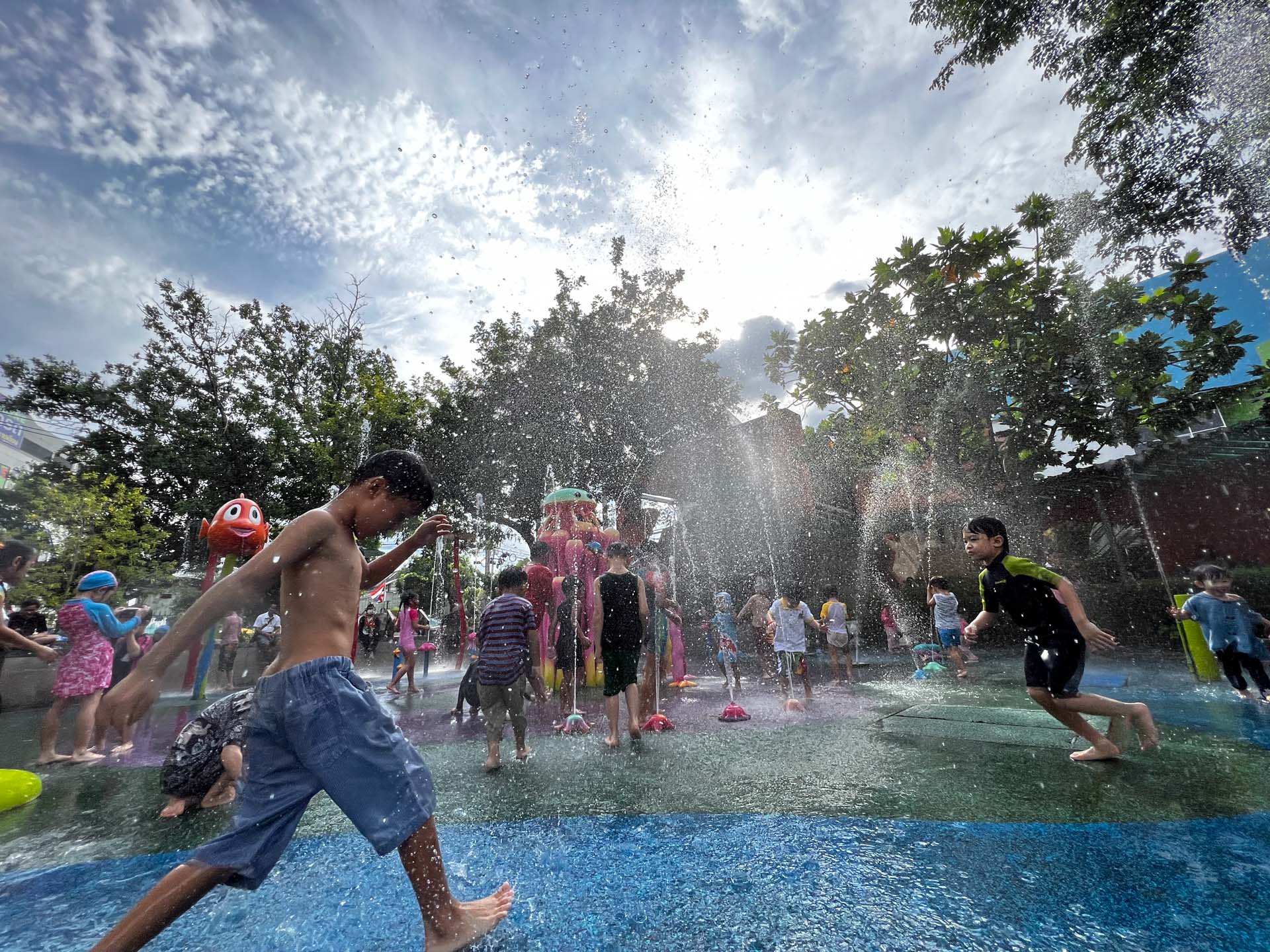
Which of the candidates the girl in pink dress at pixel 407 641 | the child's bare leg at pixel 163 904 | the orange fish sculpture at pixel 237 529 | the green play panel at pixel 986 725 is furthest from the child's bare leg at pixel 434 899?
the girl in pink dress at pixel 407 641

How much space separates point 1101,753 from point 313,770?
193 inches

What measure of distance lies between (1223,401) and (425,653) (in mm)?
19899

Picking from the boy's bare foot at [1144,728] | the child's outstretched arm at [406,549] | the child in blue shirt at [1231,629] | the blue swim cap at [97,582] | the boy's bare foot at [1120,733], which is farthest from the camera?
the child in blue shirt at [1231,629]

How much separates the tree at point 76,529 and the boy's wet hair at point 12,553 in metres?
15.0

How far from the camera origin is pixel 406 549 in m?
2.77

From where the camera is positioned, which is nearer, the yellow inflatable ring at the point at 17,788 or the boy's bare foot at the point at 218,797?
the boy's bare foot at the point at 218,797

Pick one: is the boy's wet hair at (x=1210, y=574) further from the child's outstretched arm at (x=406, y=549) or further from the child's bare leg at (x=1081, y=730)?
the child's outstretched arm at (x=406, y=549)

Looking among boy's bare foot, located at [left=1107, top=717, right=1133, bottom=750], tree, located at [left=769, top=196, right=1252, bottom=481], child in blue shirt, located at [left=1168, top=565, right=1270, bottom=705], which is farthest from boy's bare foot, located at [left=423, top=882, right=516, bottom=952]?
tree, located at [left=769, top=196, right=1252, bottom=481]

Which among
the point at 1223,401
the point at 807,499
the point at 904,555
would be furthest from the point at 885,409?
the point at 904,555

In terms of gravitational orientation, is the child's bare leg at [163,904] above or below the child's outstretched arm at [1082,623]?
below

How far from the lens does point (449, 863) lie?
9.15 ft

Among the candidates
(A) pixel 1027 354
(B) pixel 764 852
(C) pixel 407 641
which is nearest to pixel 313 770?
(B) pixel 764 852

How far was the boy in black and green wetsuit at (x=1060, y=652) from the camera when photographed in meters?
3.85

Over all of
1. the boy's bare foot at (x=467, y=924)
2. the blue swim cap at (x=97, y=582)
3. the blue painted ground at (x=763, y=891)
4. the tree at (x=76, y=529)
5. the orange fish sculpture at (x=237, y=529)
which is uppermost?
Answer: the tree at (x=76, y=529)
